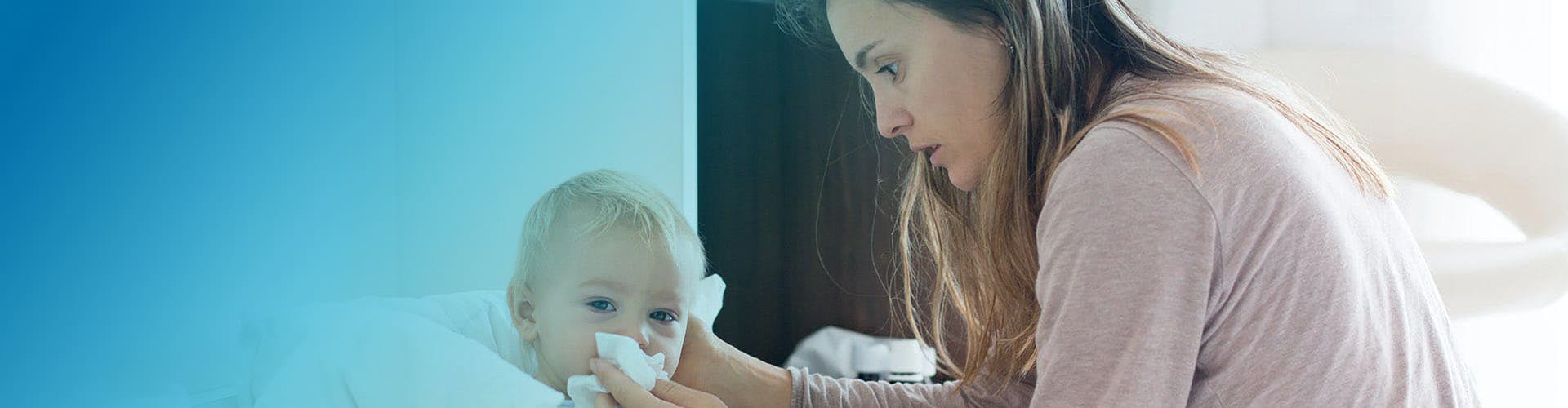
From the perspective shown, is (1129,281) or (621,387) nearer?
(1129,281)

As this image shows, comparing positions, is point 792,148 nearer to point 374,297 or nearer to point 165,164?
point 374,297

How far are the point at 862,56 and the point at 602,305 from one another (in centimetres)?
30

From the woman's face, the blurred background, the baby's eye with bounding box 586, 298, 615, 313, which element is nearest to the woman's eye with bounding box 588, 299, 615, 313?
the baby's eye with bounding box 586, 298, 615, 313

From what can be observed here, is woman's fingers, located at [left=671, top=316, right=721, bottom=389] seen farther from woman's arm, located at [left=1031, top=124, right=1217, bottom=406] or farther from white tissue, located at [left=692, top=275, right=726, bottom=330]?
woman's arm, located at [left=1031, top=124, right=1217, bottom=406]

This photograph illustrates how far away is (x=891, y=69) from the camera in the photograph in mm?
976

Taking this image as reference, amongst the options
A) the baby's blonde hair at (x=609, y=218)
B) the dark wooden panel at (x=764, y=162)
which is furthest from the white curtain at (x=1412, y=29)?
the baby's blonde hair at (x=609, y=218)

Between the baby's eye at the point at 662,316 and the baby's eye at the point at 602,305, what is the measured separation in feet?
0.16

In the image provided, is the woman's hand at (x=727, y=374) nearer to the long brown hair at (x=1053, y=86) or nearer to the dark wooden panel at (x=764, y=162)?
the dark wooden panel at (x=764, y=162)

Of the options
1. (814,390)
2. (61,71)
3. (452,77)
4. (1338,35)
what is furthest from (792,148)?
(1338,35)

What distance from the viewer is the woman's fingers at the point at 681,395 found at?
93 centimetres

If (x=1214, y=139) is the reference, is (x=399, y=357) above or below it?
below

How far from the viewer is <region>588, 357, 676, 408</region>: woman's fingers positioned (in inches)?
34.0
